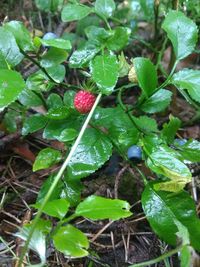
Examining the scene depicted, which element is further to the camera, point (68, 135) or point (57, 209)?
point (68, 135)

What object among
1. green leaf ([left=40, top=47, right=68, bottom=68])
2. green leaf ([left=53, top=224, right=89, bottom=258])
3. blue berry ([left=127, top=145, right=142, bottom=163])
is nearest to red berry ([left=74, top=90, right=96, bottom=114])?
green leaf ([left=40, top=47, right=68, bottom=68])

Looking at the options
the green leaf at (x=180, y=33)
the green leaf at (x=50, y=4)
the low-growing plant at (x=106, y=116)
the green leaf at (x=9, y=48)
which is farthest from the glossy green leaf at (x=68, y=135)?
the green leaf at (x=50, y=4)

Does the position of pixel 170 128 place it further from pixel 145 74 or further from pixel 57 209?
pixel 57 209

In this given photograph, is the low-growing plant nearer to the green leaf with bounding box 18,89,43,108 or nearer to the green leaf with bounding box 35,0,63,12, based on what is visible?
the green leaf with bounding box 18,89,43,108

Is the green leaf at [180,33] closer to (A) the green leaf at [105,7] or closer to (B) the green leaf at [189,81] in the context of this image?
(B) the green leaf at [189,81]

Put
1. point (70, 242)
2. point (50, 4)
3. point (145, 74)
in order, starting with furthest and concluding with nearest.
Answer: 1. point (50, 4)
2. point (145, 74)
3. point (70, 242)

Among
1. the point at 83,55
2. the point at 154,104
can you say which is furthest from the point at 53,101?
the point at 154,104
